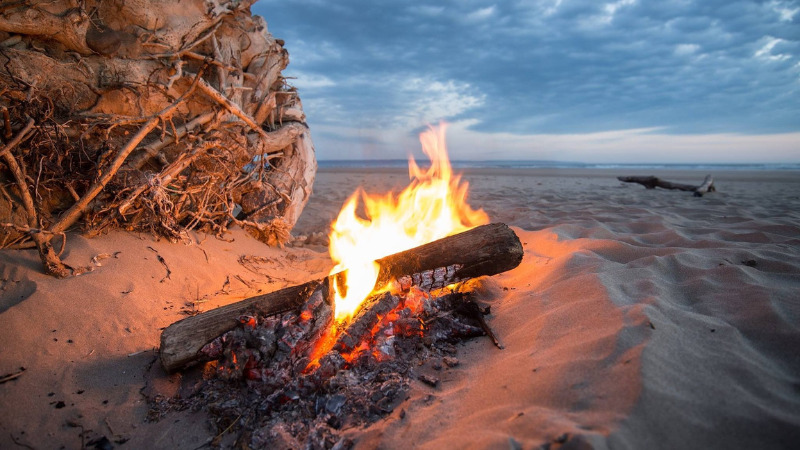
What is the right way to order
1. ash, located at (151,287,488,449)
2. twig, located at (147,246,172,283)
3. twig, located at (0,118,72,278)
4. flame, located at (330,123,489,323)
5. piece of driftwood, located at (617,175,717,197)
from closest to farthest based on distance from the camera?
ash, located at (151,287,488,449) < twig, located at (0,118,72,278) < twig, located at (147,246,172,283) < flame, located at (330,123,489,323) < piece of driftwood, located at (617,175,717,197)

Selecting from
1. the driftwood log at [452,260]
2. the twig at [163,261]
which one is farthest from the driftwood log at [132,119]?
the driftwood log at [452,260]

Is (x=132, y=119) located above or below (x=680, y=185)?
above

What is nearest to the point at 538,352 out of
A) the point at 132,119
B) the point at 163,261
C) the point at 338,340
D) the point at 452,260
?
the point at 452,260

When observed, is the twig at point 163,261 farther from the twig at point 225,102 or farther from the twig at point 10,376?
the twig at point 225,102

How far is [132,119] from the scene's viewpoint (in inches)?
139

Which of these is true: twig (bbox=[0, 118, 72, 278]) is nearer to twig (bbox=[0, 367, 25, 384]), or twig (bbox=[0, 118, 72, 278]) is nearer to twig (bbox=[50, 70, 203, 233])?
twig (bbox=[50, 70, 203, 233])

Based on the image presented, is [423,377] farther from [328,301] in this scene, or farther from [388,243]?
[388,243]

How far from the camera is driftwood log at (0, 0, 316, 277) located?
10.0 ft

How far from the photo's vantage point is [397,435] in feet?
5.95

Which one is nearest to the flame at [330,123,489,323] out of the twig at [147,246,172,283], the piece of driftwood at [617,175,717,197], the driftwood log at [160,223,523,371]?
the driftwood log at [160,223,523,371]

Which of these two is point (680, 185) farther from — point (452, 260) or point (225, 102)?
point (225, 102)

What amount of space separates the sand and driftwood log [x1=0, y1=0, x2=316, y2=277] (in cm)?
39

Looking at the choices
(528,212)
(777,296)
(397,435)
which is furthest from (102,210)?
(528,212)

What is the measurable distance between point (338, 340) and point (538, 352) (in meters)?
1.24
